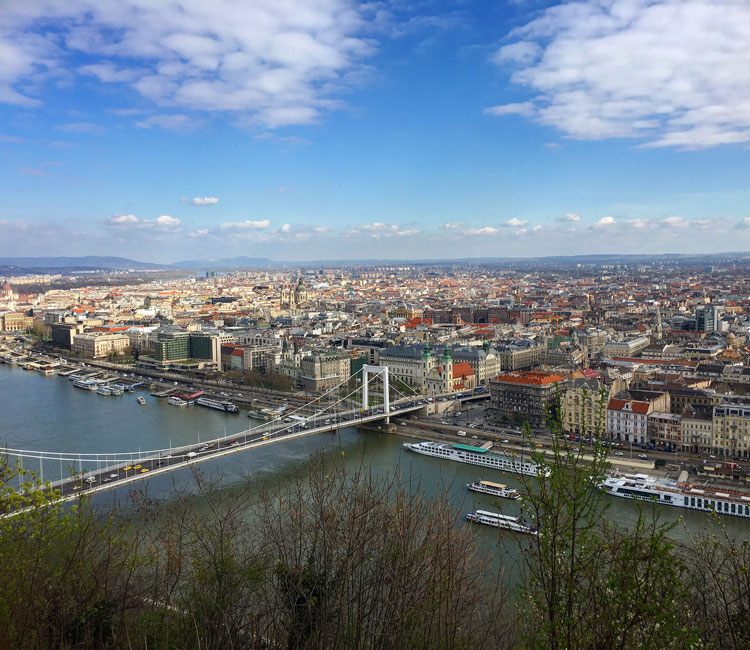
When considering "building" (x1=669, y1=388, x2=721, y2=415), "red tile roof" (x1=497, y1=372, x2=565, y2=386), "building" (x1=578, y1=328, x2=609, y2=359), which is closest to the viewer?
"building" (x1=669, y1=388, x2=721, y2=415)

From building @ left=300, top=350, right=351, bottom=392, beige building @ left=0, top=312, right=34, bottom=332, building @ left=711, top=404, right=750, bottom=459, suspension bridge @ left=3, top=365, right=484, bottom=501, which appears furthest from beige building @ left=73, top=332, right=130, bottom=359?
building @ left=711, top=404, right=750, bottom=459

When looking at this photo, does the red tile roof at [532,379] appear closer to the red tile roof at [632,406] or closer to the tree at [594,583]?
the red tile roof at [632,406]

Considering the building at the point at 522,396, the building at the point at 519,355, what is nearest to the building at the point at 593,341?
the building at the point at 519,355

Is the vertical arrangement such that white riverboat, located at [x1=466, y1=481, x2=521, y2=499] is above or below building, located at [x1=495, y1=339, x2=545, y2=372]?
below

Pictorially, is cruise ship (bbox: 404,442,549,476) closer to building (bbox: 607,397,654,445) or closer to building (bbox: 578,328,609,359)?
building (bbox: 607,397,654,445)

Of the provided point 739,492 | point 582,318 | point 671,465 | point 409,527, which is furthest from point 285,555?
point 582,318
